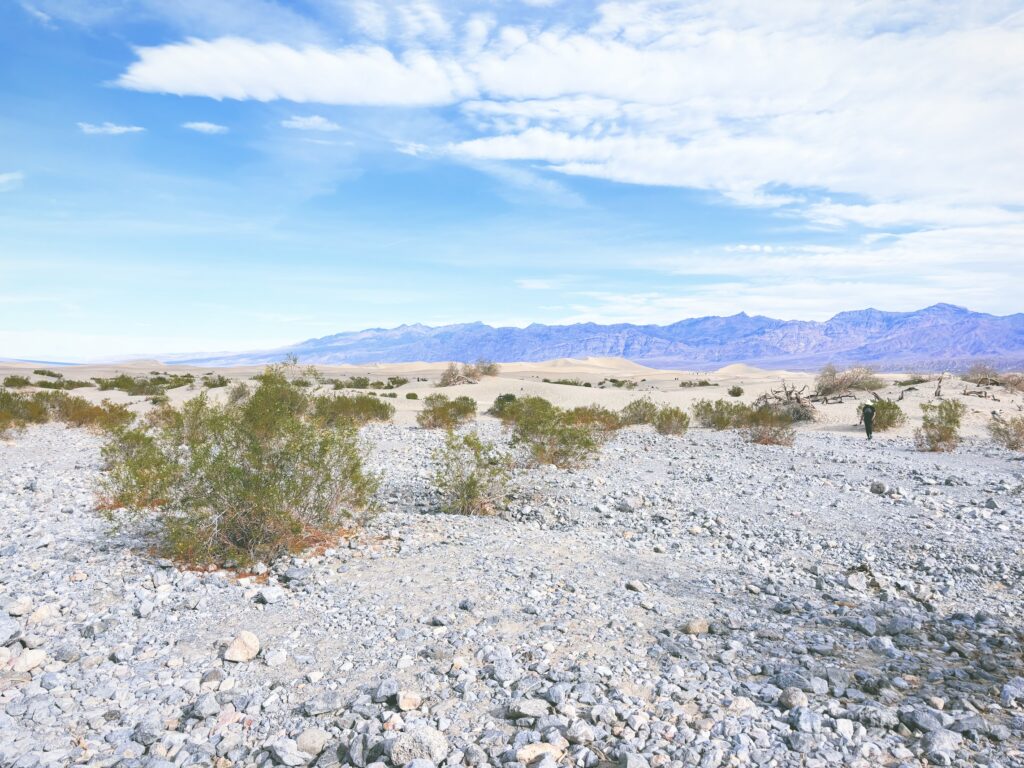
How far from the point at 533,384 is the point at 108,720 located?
106 ft

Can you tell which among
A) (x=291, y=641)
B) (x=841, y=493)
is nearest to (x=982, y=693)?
(x=291, y=641)

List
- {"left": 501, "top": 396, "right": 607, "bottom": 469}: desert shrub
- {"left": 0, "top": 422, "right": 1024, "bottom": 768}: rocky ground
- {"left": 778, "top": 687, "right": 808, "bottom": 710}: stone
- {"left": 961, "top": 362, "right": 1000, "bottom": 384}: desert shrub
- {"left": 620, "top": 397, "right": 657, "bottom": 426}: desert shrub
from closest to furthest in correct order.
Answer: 1. {"left": 0, "top": 422, "right": 1024, "bottom": 768}: rocky ground
2. {"left": 778, "top": 687, "right": 808, "bottom": 710}: stone
3. {"left": 501, "top": 396, "right": 607, "bottom": 469}: desert shrub
4. {"left": 620, "top": 397, "right": 657, "bottom": 426}: desert shrub
5. {"left": 961, "top": 362, "right": 1000, "bottom": 384}: desert shrub

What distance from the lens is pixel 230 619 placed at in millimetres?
6016

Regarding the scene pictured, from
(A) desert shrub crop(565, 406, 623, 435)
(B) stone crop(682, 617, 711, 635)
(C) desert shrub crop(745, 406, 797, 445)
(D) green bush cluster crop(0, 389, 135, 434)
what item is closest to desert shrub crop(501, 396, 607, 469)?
(A) desert shrub crop(565, 406, 623, 435)

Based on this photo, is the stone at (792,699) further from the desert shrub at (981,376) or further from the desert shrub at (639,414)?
the desert shrub at (981,376)

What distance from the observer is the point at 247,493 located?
7.46 meters

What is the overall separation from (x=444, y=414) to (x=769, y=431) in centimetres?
1020

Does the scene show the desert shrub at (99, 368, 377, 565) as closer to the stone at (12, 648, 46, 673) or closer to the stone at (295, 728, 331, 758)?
the stone at (12, 648, 46, 673)

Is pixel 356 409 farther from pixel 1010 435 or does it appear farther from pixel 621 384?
pixel 621 384

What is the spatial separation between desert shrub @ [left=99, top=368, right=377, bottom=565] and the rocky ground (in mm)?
360

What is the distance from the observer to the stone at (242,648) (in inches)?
204

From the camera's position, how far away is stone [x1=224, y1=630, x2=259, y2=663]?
5.18 metres

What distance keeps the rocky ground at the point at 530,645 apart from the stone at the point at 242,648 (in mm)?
15

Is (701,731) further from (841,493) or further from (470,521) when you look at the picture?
(841,493)
